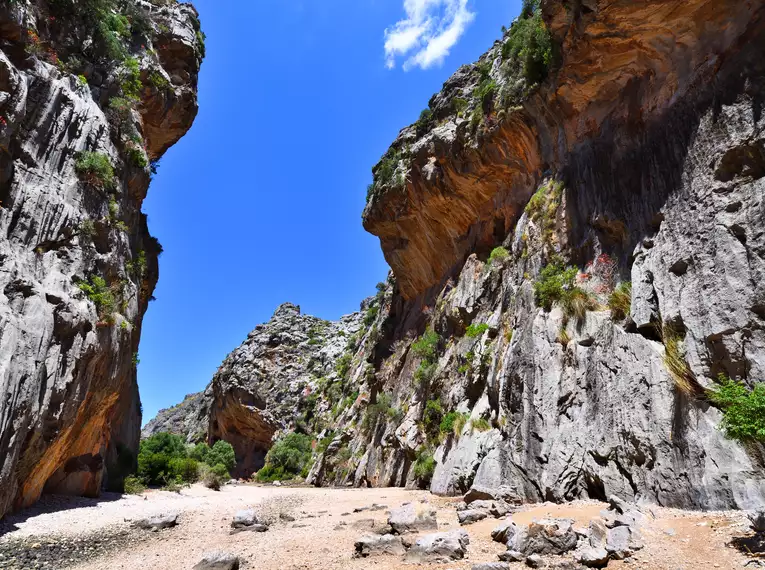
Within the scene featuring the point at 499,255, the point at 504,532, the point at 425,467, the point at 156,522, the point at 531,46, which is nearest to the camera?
the point at 504,532

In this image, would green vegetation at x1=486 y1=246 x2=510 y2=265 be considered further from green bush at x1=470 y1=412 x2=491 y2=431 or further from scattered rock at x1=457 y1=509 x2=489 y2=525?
scattered rock at x1=457 y1=509 x2=489 y2=525

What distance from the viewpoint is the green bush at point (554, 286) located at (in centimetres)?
1346

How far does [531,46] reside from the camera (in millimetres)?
17578

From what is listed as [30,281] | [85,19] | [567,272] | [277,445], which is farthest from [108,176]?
[277,445]

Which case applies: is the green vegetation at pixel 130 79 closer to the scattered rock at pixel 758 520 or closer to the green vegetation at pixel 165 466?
the green vegetation at pixel 165 466

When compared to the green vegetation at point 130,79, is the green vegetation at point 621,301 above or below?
below

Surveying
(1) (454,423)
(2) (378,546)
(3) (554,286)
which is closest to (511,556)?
(2) (378,546)

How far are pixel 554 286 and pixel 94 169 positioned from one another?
574 inches

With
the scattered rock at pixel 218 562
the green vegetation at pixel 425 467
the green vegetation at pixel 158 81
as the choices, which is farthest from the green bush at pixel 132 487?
the green vegetation at pixel 158 81

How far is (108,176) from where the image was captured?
1460 cm

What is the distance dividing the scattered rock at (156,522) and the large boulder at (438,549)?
599 centimetres

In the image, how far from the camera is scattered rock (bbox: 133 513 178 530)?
951 cm

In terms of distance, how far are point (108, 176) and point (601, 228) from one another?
1552cm

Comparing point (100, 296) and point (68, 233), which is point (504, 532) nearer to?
point (100, 296)
